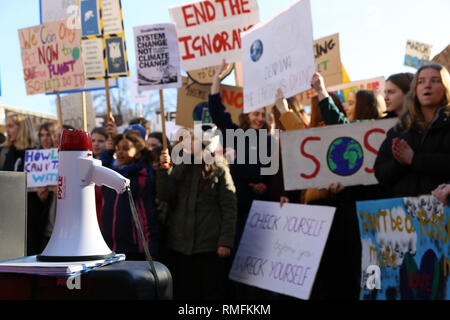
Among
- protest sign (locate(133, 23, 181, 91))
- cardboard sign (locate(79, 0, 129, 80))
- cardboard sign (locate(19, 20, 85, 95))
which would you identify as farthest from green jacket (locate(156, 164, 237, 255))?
cardboard sign (locate(19, 20, 85, 95))

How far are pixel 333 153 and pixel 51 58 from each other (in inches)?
117

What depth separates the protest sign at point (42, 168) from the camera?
547 centimetres

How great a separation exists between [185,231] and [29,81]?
2355mm

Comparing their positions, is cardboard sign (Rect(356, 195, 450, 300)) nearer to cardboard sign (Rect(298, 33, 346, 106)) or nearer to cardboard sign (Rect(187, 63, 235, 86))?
cardboard sign (Rect(187, 63, 235, 86))

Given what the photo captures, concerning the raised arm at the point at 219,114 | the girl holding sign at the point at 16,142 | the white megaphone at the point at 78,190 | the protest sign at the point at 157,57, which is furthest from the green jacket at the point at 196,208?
the white megaphone at the point at 78,190

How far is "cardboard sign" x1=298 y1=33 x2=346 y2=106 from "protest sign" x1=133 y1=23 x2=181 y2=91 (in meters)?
1.99

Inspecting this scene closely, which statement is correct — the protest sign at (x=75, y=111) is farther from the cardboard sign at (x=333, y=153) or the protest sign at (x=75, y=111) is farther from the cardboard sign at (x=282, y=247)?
the cardboard sign at (x=333, y=153)

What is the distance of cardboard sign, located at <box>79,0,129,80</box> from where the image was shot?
16.9ft

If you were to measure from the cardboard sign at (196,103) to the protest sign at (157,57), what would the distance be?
1022 mm

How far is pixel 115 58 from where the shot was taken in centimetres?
522

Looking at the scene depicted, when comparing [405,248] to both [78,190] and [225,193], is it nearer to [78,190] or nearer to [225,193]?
[225,193]

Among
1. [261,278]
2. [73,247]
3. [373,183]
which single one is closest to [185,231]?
[261,278]

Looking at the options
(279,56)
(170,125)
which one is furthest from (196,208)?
(170,125)

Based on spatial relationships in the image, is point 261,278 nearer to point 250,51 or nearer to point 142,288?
point 250,51
